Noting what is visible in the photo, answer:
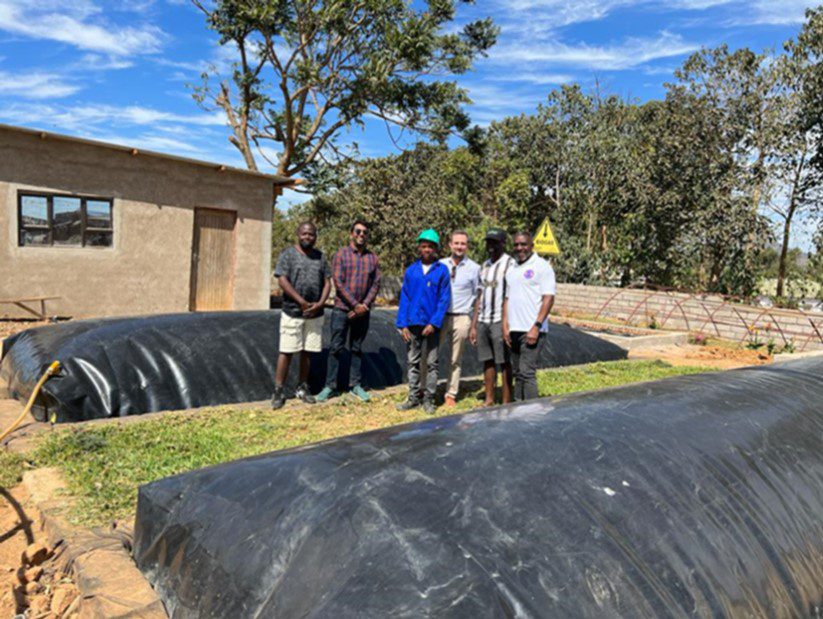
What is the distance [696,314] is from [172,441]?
44.3 feet

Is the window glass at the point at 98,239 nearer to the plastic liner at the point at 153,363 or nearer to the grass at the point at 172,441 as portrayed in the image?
the plastic liner at the point at 153,363

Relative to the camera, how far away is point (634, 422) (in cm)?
251

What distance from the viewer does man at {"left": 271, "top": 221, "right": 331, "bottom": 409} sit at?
211 inches

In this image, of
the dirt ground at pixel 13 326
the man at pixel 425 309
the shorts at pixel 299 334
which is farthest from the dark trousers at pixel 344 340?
the dirt ground at pixel 13 326

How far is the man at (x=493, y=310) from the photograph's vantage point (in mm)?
5336

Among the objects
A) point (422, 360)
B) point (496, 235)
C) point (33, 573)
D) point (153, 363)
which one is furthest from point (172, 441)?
point (496, 235)

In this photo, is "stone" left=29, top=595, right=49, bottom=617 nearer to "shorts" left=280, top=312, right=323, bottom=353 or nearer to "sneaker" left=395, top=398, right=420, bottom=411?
"shorts" left=280, top=312, right=323, bottom=353

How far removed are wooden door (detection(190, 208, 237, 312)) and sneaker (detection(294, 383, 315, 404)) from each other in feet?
24.2

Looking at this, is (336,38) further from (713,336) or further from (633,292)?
(713,336)

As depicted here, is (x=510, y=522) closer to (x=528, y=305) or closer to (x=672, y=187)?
(x=528, y=305)

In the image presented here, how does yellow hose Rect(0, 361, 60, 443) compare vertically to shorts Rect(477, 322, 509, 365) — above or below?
below

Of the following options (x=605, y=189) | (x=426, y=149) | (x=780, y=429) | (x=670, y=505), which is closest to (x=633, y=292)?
(x=605, y=189)

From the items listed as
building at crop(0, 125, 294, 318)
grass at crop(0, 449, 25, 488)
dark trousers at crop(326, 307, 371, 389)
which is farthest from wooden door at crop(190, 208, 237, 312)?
grass at crop(0, 449, 25, 488)

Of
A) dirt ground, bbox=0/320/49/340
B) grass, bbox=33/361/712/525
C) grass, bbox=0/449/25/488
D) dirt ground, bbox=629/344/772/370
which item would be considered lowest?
dirt ground, bbox=0/320/49/340
